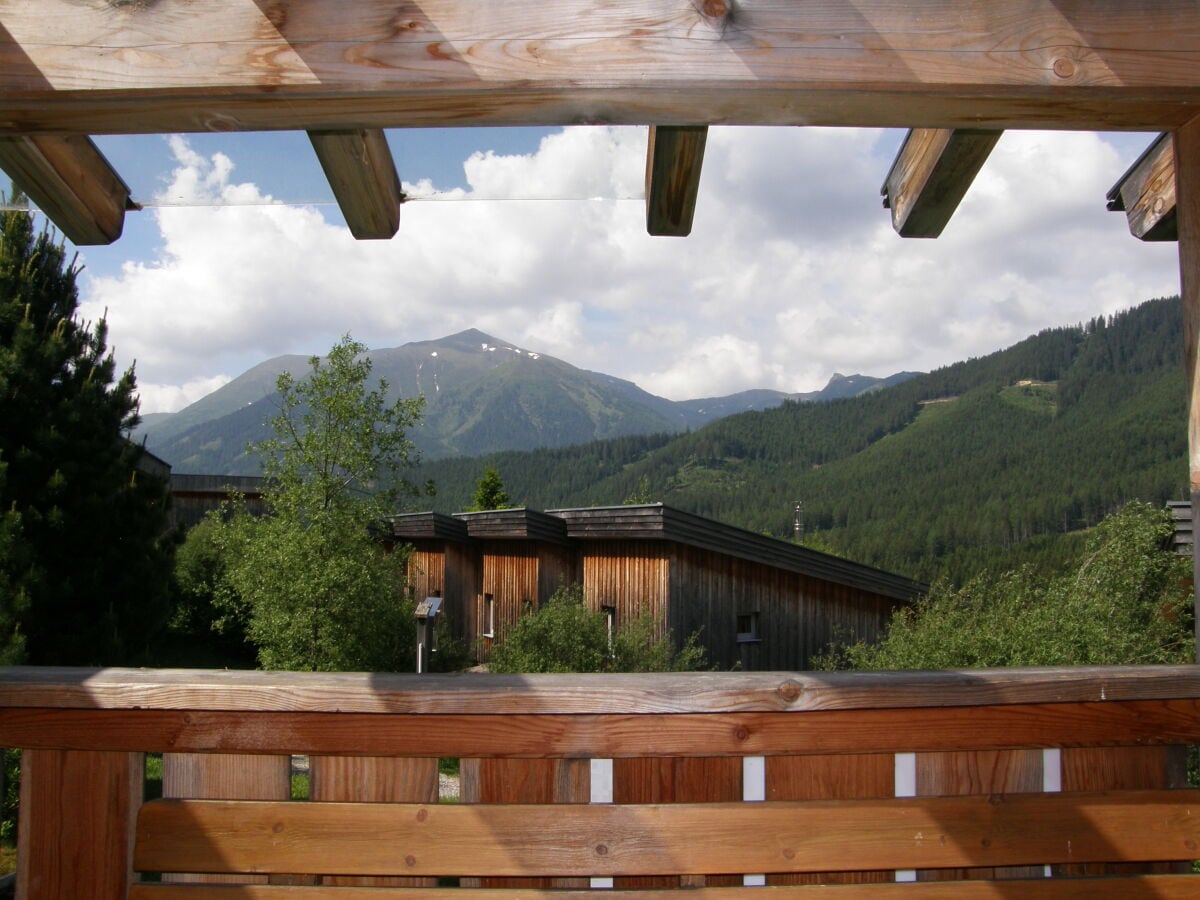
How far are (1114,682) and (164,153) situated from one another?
2502 mm

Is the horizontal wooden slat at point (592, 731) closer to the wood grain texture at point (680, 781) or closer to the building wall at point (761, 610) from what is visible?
the wood grain texture at point (680, 781)

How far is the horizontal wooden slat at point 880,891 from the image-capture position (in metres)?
1.84

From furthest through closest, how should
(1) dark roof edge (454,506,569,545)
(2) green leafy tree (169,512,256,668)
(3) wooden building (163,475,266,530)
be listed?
(3) wooden building (163,475,266,530) → (2) green leafy tree (169,512,256,668) → (1) dark roof edge (454,506,569,545)

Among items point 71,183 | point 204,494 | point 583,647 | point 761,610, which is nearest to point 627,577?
point 583,647

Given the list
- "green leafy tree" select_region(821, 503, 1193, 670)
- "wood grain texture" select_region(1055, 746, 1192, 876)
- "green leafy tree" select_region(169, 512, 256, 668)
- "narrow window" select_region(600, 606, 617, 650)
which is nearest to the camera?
"wood grain texture" select_region(1055, 746, 1192, 876)

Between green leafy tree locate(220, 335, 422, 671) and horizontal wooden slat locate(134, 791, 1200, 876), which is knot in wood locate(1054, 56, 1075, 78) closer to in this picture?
horizontal wooden slat locate(134, 791, 1200, 876)

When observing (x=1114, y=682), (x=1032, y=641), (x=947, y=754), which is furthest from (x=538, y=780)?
(x=1032, y=641)

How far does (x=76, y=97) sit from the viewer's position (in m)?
1.86

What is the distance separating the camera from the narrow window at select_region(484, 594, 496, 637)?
21917 millimetres

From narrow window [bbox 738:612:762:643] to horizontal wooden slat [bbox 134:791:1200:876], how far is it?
1555cm

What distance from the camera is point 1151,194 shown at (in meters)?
2.55

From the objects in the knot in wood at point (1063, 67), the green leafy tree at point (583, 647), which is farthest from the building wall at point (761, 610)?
the knot in wood at point (1063, 67)

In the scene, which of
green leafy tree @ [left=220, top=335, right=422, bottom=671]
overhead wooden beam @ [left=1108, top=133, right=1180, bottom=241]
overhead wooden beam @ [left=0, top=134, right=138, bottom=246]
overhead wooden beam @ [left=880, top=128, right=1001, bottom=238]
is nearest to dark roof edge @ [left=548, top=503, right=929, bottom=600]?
green leafy tree @ [left=220, top=335, right=422, bottom=671]

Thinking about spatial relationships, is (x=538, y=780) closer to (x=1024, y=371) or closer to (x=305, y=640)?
(x=305, y=640)
